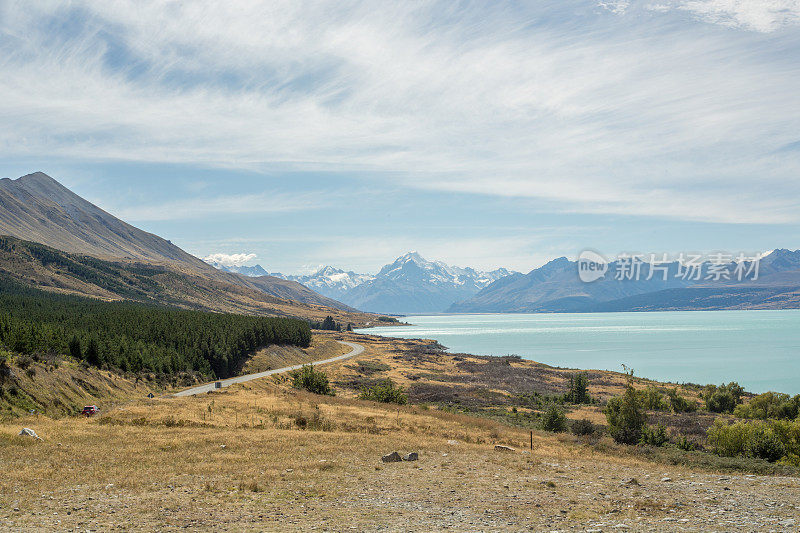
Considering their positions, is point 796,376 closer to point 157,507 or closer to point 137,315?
point 157,507

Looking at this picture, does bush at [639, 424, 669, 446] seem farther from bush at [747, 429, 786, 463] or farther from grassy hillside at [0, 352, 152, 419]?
grassy hillside at [0, 352, 152, 419]

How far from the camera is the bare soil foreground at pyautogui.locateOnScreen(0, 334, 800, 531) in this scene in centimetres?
1533

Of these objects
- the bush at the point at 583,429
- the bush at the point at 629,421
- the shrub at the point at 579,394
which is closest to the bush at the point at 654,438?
the bush at the point at 629,421

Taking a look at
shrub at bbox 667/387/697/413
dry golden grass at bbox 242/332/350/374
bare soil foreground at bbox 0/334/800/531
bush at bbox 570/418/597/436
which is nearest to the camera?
bare soil foreground at bbox 0/334/800/531

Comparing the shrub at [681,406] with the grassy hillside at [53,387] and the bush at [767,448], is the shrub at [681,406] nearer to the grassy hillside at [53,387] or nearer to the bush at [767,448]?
the bush at [767,448]

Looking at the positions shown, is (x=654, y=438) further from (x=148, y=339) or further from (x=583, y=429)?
(x=148, y=339)

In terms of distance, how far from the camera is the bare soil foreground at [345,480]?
603 inches

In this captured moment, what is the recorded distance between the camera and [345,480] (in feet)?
69.9

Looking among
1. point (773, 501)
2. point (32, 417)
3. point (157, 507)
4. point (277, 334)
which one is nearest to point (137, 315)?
point (277, 334)

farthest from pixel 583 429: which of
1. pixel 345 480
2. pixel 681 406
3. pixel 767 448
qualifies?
pixel 681 406

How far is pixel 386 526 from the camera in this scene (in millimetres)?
14883

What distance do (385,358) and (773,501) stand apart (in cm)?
12600

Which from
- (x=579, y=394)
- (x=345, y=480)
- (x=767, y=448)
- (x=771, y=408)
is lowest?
(x=579, y=394)

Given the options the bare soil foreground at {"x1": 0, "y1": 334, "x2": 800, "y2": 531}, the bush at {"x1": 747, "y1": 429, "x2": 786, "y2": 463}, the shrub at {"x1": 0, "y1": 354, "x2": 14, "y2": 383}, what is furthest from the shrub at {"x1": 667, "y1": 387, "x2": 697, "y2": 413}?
the shrub at {"x1": 0, "y1": 354, "x2": 14, "y2": 383}
